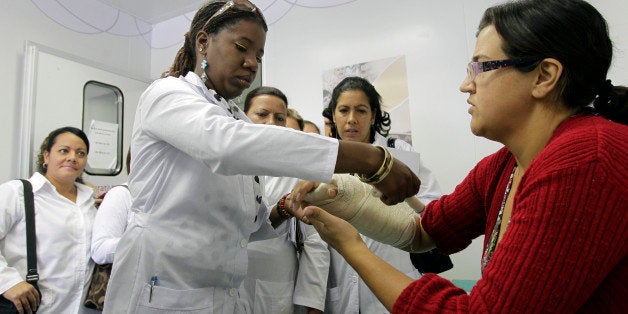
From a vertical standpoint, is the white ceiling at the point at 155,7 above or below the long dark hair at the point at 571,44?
above

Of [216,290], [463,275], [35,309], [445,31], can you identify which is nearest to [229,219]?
[216,290]

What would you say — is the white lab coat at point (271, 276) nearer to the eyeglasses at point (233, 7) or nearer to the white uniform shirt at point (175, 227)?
the white uniform shirt at point (175, 227)

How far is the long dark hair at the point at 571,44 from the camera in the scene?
29.9 inches

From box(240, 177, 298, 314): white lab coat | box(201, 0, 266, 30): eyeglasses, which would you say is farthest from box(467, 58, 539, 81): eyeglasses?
box(240, 177, 298, 314): white lab coat

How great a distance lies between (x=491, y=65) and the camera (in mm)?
837

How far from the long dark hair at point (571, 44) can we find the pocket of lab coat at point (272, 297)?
1.32 meters

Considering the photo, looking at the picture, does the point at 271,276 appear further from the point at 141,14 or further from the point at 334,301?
the point at 141,14

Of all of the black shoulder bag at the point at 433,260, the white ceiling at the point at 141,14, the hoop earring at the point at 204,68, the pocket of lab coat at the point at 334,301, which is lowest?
the pocket of lab coat at the point at 334,301

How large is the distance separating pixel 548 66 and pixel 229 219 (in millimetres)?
857

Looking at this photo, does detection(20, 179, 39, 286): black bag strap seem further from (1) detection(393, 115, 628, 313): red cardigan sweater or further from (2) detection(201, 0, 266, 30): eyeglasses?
(1) detection(393, 115, 628, 313): red cardigan sweater

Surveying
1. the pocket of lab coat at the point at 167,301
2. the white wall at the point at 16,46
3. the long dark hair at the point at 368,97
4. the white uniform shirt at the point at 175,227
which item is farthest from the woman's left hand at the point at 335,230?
the white wall at the point at 16,46

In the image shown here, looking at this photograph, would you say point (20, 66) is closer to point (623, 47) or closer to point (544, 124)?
point (544, 124)

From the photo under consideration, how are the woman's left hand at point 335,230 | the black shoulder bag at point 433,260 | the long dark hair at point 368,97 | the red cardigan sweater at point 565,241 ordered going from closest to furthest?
the red cardigan sweater at point 565,241
the woman's left hand at point 335,230
the black shoulder bag at point 433,260
the long dark hair at point 368,97

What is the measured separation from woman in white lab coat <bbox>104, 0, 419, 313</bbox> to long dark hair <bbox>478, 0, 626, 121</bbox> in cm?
38
